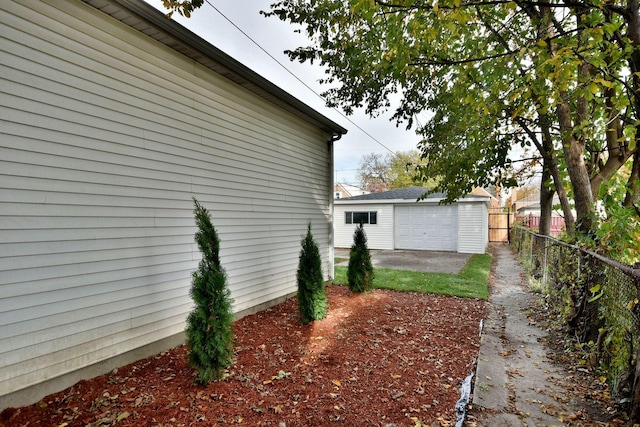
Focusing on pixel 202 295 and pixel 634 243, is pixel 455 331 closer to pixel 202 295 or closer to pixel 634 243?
pixel 634 243

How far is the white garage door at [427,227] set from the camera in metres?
14.2

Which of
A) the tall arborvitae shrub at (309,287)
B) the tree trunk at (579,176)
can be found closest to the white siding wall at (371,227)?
the tall arborvitae shrub at (309,287)

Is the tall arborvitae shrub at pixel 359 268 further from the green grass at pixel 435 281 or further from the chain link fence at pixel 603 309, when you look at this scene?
the chain link fence at pixel 603 309

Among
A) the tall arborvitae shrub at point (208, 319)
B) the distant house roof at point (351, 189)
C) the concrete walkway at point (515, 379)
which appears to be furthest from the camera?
the distant house roof at point (351, 189)

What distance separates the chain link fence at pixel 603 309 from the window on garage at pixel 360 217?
34.1 feet

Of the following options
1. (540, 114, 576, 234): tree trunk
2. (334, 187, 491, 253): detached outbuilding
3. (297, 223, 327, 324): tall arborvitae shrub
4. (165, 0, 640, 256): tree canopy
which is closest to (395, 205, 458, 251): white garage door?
(334, 187, 491, 253): detached outbuilding

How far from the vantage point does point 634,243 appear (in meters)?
2.98

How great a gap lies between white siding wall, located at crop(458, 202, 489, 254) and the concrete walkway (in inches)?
329

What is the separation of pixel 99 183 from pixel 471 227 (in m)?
13.7

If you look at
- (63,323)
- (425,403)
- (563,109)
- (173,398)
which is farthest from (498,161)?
(63,323)

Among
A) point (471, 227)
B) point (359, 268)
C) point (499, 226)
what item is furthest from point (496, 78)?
point (499, 226)

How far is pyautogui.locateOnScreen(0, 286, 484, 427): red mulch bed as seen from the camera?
2561 millimetres

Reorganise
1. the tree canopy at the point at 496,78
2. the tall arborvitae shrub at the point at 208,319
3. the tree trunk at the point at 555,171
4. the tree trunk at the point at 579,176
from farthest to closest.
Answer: the tree trunk at the point at 555,171, the tree trunk at the point at 579,176, the tree canopy at the point at 496,78, the tall arborvitae shrub at the point at 208,319

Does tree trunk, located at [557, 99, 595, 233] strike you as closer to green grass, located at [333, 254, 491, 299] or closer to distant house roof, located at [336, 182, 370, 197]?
green grass, located at [333, 254, 491, 299]
